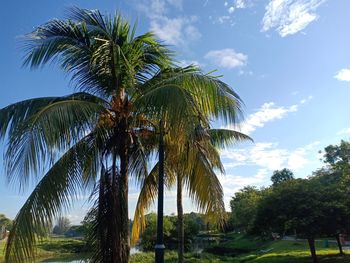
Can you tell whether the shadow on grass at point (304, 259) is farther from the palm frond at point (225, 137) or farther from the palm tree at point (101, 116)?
the palm tree at point (101, 116)

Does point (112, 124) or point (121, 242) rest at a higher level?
point (112, 124)

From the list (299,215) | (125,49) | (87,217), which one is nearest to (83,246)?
(87,217)

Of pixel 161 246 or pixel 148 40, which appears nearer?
pixel 161 246

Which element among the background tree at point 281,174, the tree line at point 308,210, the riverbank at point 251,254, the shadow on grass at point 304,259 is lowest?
the shadow on grass at point 304,259

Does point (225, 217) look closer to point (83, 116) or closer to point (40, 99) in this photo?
point (83, 116)

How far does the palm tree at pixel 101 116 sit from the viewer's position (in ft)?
20.9

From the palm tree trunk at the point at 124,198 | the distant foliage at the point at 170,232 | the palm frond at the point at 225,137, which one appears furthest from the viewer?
the distant foliage at the point at 170,232

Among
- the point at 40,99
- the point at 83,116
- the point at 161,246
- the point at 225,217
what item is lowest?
the point at 161,246

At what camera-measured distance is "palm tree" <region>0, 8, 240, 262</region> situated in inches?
251

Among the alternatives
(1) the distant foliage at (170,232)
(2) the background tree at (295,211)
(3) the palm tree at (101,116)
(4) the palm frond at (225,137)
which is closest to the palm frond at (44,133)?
(3) the palm tree at (101,116)

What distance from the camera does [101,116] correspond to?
317 inches

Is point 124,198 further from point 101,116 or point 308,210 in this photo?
point 308,210

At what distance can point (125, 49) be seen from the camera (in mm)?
8930

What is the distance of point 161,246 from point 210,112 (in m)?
2.83
